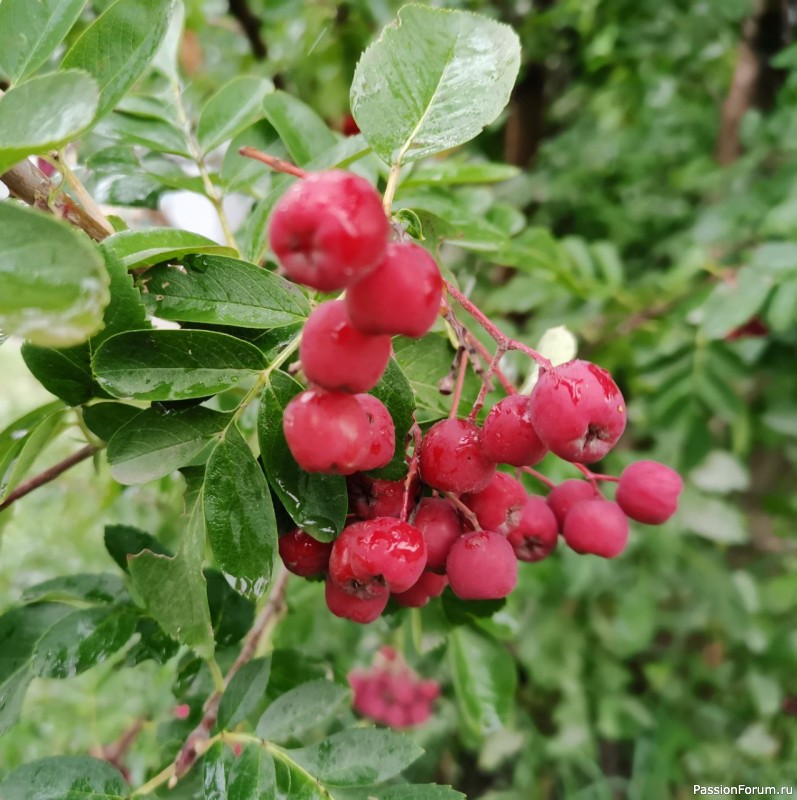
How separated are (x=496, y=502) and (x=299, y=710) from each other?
28cm

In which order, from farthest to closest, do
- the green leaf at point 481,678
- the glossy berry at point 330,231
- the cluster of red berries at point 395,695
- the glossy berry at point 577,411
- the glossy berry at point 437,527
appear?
the cluster of red berries at point 395,695
the green leaf at point 481,678
the glossy berry at point 437,527
the glossy berry at point 577,411
the glossy berry at point 330,231

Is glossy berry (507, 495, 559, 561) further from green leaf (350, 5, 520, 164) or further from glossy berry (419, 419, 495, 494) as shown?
green leaf (350, 5, 520, 164)

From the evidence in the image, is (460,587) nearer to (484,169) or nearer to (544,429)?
(544,429)

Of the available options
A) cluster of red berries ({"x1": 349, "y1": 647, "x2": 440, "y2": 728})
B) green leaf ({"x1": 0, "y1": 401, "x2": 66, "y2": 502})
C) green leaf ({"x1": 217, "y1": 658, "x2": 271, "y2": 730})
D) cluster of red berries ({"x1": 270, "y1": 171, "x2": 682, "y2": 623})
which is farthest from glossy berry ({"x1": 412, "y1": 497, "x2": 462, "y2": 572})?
cluster of red berries ({"x1": 349, "y1": 647, "x2": 440, "y2": 728})

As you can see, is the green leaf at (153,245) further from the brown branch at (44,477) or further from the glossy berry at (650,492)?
the glossy berry at (650,492)

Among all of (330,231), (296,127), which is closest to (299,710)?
(330,231)

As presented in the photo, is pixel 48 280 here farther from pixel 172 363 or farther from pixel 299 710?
pixel 299 710

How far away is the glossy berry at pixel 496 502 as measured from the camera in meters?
0.55

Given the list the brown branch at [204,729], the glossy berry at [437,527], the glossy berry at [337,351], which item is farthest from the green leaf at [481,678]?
the glossy berry at [337,351]

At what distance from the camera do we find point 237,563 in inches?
19.4

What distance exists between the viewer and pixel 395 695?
1.88 meters

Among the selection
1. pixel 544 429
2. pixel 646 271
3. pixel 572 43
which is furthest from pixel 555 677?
pixel 572 43

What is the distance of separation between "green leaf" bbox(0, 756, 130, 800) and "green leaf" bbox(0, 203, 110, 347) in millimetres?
418

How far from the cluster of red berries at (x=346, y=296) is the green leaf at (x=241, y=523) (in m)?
0.10
